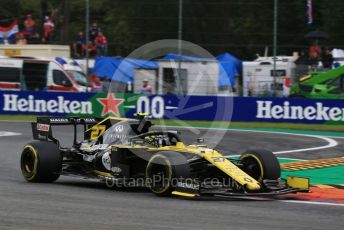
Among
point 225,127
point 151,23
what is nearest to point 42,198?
point 225,127

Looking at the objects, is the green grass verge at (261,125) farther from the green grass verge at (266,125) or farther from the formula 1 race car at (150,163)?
the formula 1 race car at (150,163)

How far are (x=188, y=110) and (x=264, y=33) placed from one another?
485cm

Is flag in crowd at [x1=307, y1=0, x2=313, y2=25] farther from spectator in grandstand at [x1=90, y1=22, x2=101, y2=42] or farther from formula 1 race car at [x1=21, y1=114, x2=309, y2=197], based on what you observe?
formula 1 race car at [x1=21, y1=114, x2=309, y2=197]

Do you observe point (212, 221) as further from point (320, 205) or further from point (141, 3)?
point (141, 3)

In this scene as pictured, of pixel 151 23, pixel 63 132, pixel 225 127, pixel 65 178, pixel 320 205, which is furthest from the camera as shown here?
pixel 151 23

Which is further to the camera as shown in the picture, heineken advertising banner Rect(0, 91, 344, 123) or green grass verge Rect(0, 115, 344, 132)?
heineken advertising banner Rect(0, 91, 344, 123)

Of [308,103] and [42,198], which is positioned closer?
[42,198]

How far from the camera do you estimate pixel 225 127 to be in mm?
22141

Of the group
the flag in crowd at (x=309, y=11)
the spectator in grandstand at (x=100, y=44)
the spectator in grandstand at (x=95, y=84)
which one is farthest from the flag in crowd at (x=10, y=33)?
the flag in crowd at (x=309, y=11)

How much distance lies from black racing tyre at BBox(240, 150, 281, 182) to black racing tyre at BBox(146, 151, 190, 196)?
1.20 metres

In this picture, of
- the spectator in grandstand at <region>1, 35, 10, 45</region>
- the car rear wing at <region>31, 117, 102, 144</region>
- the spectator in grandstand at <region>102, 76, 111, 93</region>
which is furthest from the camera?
the spectator in grandstand at <region>1, 35, 10, 45</region>

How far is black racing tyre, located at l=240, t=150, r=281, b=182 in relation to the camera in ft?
34.6

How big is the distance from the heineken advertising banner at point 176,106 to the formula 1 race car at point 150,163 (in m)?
11.6

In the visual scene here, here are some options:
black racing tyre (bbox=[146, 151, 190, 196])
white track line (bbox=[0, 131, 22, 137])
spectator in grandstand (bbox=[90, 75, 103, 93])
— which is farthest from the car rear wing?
spectator in grandstand (bbox=[90, 75, 103, 93])
